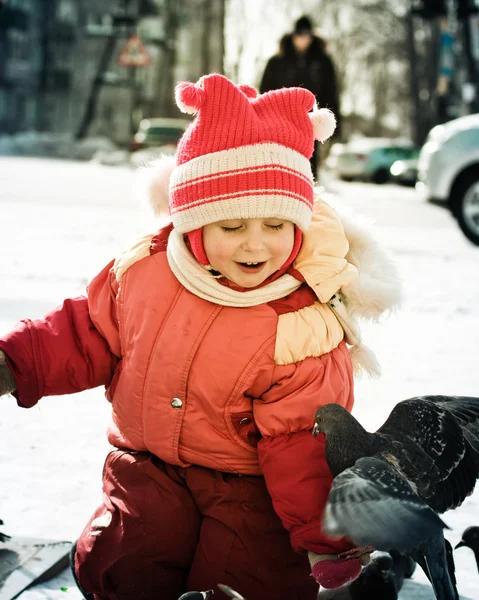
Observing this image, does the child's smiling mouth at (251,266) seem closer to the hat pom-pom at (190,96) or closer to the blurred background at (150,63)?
the hat pom-pom at (190,96)

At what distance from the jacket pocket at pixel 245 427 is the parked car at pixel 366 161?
27147mm

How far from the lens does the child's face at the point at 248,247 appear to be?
2182 millimetres

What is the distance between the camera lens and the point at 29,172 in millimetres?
18547

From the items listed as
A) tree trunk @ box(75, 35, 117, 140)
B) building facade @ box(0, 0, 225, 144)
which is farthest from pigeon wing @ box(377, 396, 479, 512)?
building facade @ box(0, 0, 225, 144)

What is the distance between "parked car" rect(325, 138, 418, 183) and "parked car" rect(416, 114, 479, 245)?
1920cm

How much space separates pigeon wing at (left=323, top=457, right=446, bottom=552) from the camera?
160cm

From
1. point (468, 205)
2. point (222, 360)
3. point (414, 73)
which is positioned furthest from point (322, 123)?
point (414, 73)

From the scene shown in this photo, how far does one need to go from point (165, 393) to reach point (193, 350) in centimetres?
12

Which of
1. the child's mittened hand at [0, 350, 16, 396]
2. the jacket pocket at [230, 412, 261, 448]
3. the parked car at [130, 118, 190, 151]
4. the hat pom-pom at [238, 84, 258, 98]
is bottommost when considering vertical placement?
the parked car at [130, 118, 190, 151]

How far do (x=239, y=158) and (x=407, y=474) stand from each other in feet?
2.65

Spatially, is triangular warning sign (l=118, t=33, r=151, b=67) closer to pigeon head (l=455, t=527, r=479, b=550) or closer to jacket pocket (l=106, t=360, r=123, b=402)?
jacket pocket (l=106, t=360, r=123, b=402)

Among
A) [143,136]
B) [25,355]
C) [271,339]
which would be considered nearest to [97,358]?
[25,355]

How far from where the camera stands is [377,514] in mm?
1644

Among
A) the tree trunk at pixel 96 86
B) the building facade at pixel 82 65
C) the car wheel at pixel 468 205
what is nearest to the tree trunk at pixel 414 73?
the building facade at pixel 82 65
